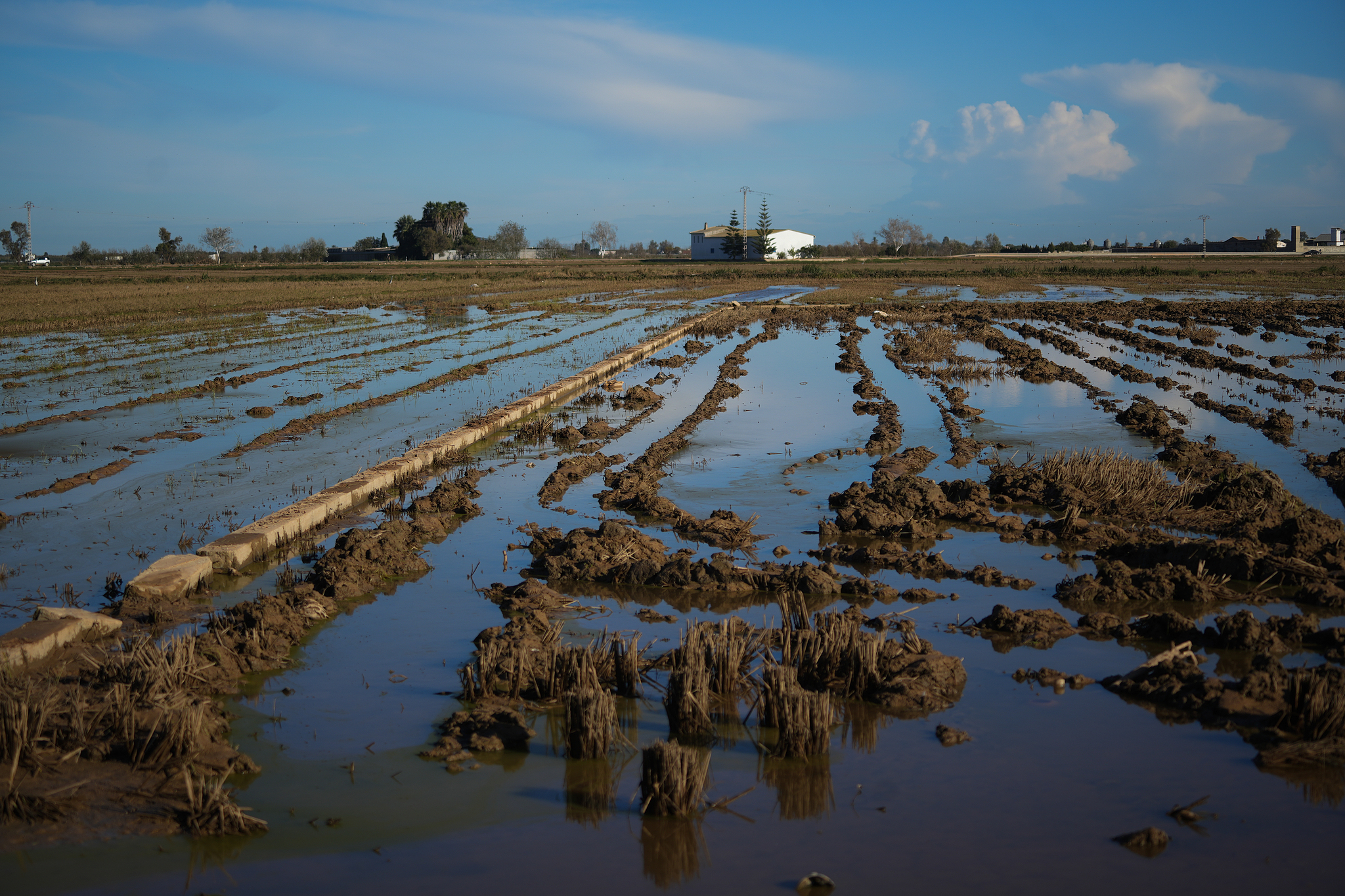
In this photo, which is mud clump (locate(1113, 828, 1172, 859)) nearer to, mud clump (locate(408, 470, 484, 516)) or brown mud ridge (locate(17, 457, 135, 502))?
mud clump (locate(408, 470, 484, 516))

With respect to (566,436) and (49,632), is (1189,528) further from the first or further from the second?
(49,632)

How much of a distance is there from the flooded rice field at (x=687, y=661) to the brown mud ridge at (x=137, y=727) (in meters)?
0.02

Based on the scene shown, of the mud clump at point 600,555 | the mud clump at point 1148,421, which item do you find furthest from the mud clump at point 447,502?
the mud clump at point 1148,421

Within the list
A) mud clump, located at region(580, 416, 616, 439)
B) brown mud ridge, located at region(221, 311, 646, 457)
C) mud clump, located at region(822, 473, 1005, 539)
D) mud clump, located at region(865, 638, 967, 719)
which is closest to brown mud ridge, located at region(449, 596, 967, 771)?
mud clump, located at region(865, 638, 967, 719)

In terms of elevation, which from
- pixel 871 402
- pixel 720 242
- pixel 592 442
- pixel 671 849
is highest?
pixel 720 242

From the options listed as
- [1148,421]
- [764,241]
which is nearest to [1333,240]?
[764,241]

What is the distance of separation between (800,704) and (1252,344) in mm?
20837

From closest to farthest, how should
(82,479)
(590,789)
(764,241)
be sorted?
(590,789) → (82,479) → (764,241)

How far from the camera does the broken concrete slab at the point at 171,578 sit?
18.8ft

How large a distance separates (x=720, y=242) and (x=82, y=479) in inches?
3833

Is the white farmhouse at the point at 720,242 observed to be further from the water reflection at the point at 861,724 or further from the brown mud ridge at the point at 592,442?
the water reflection at the point at 861,724

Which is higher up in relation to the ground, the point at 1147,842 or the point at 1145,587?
the point at 1145,587

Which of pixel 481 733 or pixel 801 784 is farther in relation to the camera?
pixel 481 733

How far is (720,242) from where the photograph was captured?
103 meters
